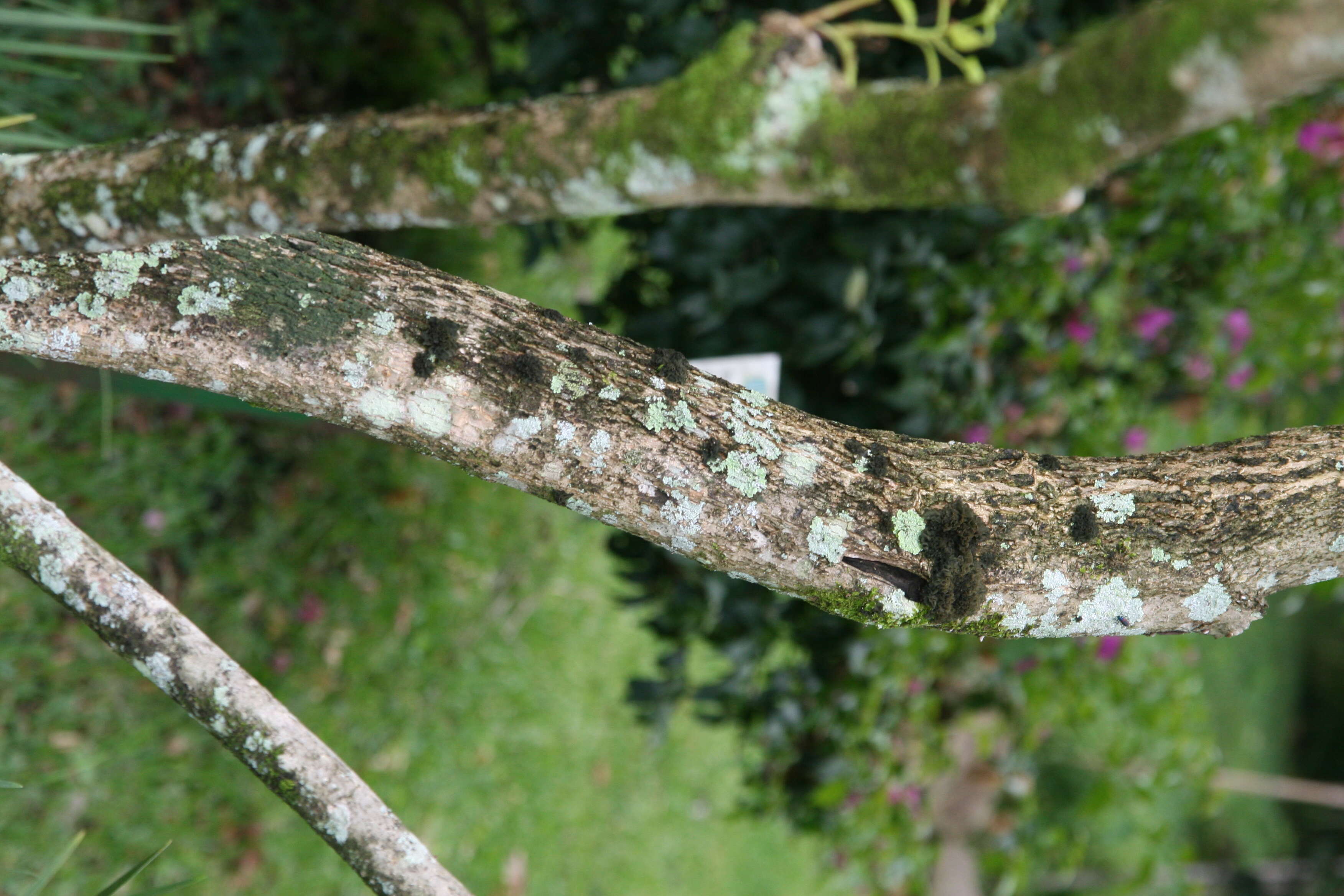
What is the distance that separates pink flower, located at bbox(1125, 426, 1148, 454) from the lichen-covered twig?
2.54 m

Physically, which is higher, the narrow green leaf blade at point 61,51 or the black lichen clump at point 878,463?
the narrow green leaf blade at point 61,51

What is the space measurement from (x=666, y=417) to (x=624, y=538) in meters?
1.47

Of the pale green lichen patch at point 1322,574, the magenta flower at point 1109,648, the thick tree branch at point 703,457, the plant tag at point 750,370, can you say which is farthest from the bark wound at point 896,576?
the magenta flower at point 1109,648

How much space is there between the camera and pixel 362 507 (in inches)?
140

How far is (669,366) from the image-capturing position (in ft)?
4.21

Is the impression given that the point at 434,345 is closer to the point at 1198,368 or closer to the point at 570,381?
the point at 570,381

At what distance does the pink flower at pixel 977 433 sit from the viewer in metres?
2.62

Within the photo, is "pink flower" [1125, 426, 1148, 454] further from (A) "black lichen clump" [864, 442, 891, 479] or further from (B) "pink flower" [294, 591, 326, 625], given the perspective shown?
(B) "pink flower" [294, 591, 326, 625]

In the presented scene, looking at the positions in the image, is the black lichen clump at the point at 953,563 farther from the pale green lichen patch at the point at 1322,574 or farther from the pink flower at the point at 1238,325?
the pink flower at the point at 1238,325

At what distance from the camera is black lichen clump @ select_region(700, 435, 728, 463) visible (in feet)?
4.03

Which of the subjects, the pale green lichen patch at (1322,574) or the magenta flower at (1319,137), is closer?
the pale green lichen patch at (1322,574)

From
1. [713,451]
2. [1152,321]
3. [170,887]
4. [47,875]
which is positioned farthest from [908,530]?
[1152,321]

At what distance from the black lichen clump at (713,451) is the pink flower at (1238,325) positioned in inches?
94.5

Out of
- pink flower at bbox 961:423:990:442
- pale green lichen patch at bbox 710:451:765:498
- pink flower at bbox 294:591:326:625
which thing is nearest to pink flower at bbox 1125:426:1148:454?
pink flower at bbox 961:423:990:442
